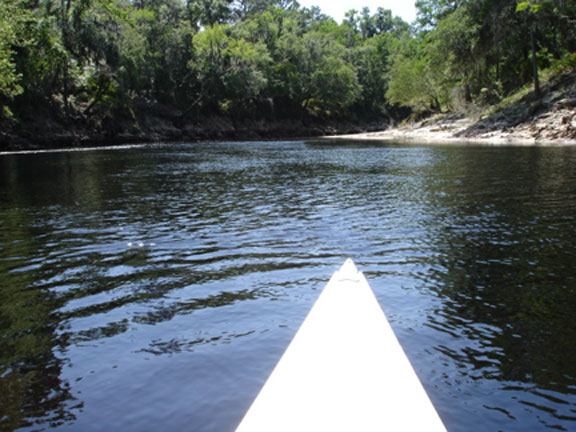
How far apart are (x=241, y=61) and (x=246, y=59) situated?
880mm

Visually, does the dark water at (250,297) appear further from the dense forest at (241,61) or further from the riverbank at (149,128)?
the riverbank at (149,128)

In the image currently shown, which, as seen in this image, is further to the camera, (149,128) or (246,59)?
(246,59)

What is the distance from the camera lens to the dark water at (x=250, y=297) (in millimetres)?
4883

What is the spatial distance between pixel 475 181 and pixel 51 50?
41.0 metres

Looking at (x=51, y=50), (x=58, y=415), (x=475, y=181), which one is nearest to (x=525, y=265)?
(x=58, y=415)

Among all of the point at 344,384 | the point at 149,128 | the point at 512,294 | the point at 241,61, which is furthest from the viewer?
the point at 241,61

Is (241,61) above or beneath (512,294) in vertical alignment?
above

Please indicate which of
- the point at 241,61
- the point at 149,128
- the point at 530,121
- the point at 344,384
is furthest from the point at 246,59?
the point at 344,384

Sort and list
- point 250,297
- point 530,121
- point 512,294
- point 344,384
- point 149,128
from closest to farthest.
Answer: point 344,384, point 512,294, point 250,297, point 530,121, point 149,128

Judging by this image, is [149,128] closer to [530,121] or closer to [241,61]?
[241,61]

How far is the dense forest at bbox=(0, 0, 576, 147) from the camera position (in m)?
46.0

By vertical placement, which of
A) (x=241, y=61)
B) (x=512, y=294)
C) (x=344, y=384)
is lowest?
(x=512, y=294)

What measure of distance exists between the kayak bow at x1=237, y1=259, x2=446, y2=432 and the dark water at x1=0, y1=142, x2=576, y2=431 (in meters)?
1.18

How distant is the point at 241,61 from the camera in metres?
76.2
